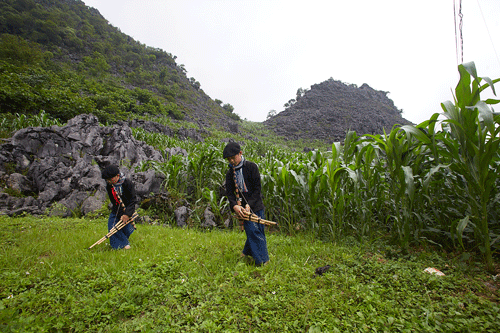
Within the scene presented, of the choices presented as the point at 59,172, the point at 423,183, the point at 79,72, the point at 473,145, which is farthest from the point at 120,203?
the point at 79,72

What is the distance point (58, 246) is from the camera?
134 inches

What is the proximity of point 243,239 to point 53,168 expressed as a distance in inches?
242

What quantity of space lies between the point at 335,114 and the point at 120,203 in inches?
2403

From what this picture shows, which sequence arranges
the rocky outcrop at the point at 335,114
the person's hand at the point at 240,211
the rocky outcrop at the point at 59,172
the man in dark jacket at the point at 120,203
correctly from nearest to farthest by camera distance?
the person's hand at the point at 240,211 < the man in dark jacket at the point at 120,203 < the rocky outcrop at the point at 59,172 < the rocky outcrop at the point at 335,114

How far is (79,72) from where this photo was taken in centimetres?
3484

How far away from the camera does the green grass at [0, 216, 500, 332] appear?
71.9 inches

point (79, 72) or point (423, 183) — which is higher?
point (79, 72)

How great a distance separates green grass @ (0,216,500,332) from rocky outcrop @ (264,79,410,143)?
122ft

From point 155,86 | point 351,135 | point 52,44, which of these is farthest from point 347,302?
point 52,44

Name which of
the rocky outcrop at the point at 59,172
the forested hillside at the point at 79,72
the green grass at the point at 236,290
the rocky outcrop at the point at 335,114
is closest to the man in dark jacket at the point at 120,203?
the green grass at the point at 236,290

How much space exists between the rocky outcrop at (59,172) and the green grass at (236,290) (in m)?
2.25

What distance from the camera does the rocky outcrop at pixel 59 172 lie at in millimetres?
5445

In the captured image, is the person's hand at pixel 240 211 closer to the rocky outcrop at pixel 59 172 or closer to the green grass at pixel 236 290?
the green grass at pixel 236 290

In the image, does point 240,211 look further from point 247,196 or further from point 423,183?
point 423,183
